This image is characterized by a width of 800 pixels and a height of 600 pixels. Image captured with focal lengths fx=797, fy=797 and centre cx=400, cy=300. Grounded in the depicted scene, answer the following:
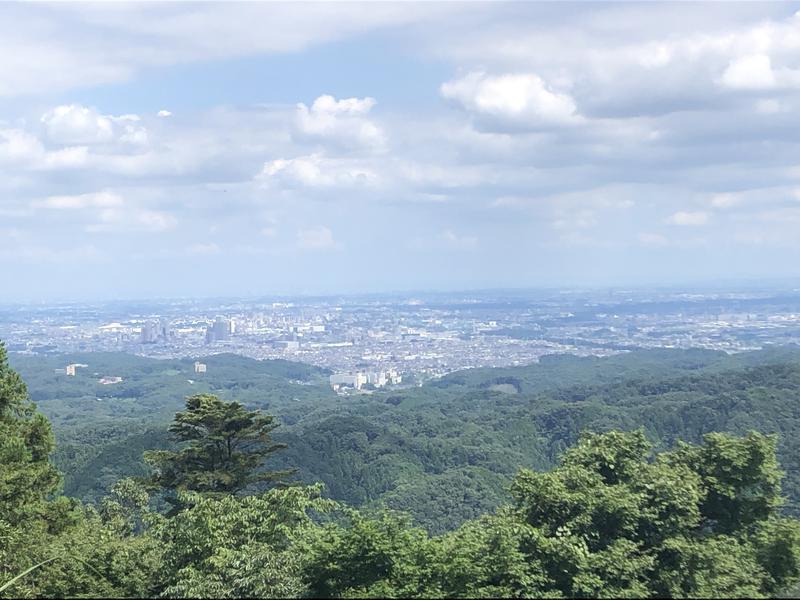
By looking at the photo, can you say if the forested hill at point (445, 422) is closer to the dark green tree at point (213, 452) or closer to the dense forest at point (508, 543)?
the dense forest at point (508, 543)

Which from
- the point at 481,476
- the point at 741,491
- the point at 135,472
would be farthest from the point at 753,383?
the point at 741,491

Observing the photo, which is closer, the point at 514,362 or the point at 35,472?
the point at 35,472

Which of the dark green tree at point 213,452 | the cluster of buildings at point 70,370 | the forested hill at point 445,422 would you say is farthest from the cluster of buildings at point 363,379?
the dark green tree at point 213,452

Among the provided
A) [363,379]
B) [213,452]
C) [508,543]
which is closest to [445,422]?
[363,379]

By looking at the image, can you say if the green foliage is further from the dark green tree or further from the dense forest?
the dark green tree

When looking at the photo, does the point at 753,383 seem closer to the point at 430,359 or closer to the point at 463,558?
the point at 463,558
